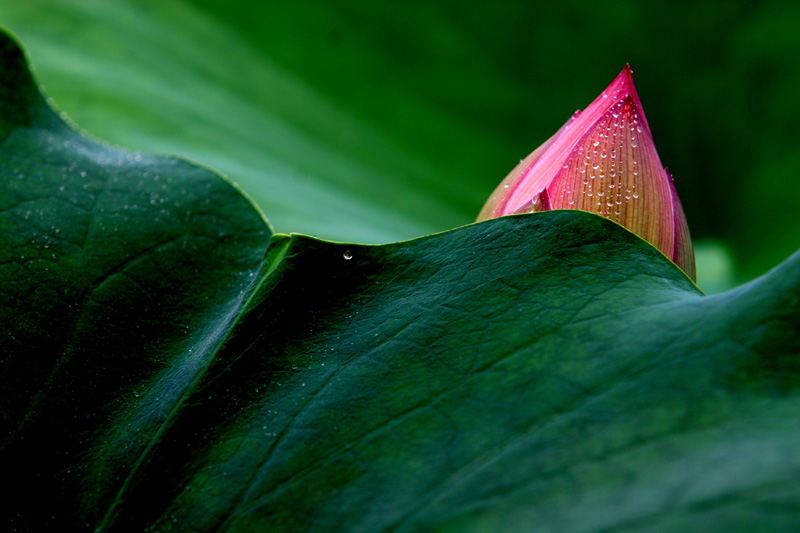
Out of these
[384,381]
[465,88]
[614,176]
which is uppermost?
[465,88]

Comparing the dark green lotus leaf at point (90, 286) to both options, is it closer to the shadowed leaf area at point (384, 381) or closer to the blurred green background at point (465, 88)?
→ the shadowed leaf area at point (384, 381)

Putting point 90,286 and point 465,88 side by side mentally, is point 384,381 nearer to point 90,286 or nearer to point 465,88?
point 90,286

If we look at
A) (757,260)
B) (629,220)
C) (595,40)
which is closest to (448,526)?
(629,220)

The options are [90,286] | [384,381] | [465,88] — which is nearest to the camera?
[384,381]

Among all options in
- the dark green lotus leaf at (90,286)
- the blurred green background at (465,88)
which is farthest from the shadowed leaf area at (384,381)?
the blurred green background at (465,88)

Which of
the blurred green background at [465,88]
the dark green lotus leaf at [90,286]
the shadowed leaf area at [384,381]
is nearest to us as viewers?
the shadowed leaf area at [384,381]

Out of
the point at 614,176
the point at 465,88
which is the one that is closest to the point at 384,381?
the point at 614,176

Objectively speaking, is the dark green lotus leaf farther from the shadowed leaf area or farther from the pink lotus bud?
the pink lotus bud
